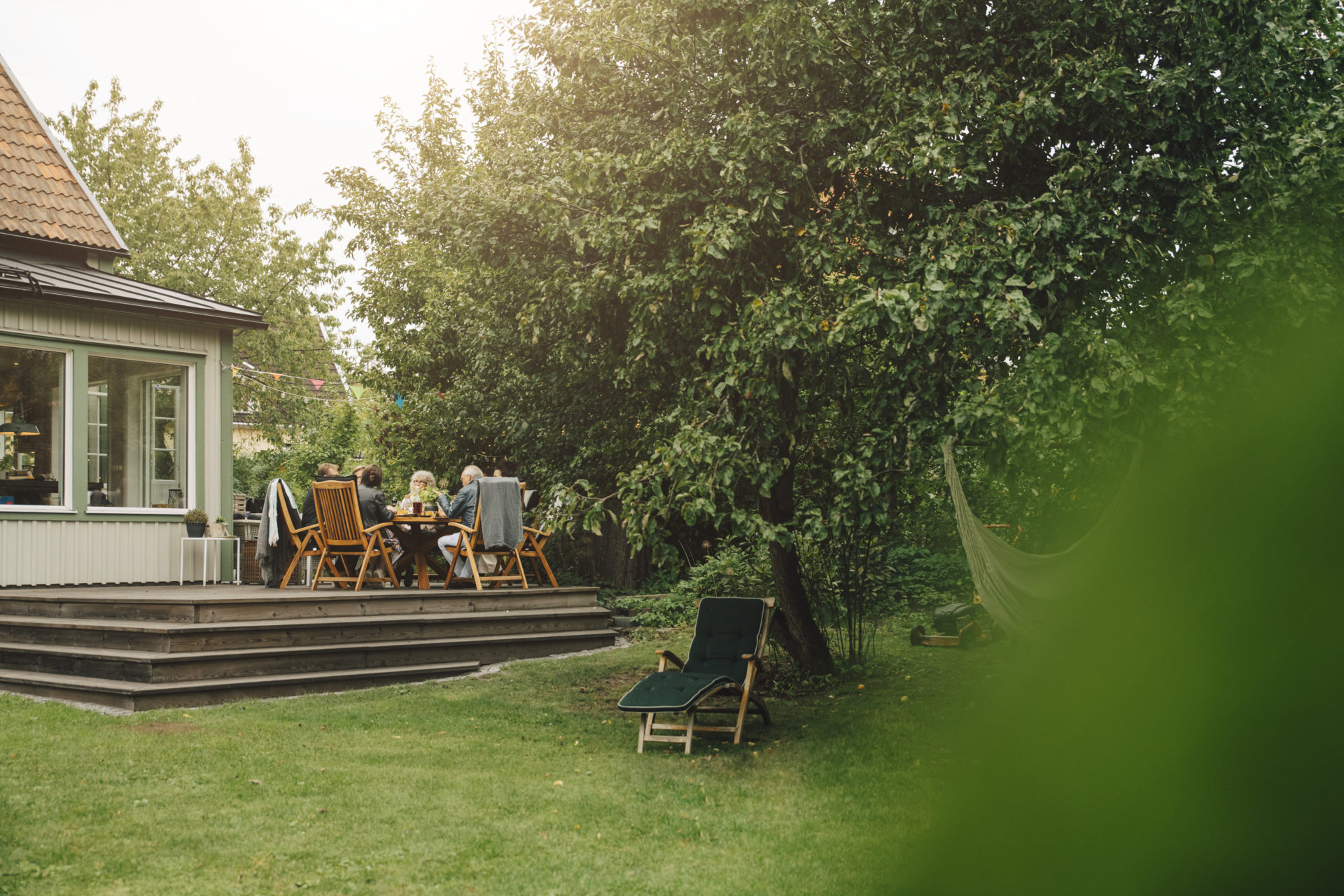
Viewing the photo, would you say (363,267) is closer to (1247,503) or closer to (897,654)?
(897,654)

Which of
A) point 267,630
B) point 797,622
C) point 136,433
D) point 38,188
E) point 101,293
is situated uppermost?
point 38,188

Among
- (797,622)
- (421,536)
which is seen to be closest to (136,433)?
(421,536)

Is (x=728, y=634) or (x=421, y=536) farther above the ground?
(x=421, y=536)

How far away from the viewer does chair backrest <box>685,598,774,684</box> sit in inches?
308

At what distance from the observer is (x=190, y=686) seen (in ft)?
25.7

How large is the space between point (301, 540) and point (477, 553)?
1.88 metres

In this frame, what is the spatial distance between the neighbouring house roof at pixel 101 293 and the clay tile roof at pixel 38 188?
1.21 ft

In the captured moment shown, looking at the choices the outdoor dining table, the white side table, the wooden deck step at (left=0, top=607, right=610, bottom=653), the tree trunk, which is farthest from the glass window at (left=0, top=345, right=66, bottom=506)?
the tree trunk

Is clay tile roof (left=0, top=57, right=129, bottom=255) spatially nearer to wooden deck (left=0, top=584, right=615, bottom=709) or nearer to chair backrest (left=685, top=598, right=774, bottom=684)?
wooden deck (left=0, top=584, right=615, bottom=709)

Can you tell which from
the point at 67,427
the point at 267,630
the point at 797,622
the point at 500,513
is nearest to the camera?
the point at 267,630

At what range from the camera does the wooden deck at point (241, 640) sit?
26.3 feet

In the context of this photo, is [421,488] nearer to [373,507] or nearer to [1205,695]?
[373,507]

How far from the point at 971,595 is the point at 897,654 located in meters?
2.71

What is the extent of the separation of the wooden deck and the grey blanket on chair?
1.89ft
